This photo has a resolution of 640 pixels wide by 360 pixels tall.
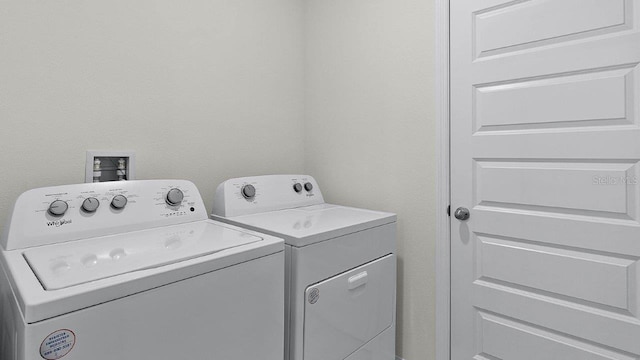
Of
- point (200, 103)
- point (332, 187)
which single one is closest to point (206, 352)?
point (200, 103)

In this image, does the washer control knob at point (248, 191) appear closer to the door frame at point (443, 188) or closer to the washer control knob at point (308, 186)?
the washer control knob at point (308, 186)

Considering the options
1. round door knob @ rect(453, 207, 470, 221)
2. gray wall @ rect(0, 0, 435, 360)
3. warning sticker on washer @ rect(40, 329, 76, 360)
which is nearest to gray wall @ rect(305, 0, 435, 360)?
gray wall @ rect(0, 0, 435, 360)

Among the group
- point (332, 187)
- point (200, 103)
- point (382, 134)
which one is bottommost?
point (332, 187)

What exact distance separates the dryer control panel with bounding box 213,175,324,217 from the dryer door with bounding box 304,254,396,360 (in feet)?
1.81

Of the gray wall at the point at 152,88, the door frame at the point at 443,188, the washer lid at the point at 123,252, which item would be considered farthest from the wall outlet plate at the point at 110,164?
the door frame at the point at 443,188

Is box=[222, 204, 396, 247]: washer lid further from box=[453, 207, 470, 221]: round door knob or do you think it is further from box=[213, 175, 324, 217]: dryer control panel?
box=[453, 207, 470, 221]: round door knob

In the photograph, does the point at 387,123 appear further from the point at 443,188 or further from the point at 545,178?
the point at 545,178

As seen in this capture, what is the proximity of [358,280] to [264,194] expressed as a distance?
633mm

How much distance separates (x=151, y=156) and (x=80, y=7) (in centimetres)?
62

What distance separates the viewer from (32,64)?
1212 millimetres

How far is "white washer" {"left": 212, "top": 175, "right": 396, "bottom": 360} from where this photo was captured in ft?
3.89

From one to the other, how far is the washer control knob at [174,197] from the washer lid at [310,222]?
22 cm

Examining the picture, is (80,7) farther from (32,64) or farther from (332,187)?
(332,187)

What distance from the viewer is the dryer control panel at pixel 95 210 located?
Result: 1027mm
